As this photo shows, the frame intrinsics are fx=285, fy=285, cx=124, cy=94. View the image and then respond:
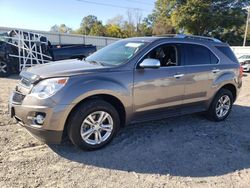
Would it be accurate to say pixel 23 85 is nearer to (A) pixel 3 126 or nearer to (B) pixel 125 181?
(A) pixel 3 126

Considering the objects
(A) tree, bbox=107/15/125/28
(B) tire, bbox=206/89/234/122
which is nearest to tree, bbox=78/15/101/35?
(A) tree, bbox=107/15/125/28

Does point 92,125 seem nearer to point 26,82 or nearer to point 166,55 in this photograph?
point 26,82

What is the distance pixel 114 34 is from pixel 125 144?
54.4 m

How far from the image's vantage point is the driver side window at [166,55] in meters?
5.13

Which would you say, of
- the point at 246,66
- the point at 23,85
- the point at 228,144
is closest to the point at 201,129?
the point at 228,144

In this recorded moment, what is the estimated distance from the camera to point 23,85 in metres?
4.34

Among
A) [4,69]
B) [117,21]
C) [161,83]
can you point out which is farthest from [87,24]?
[161,83]

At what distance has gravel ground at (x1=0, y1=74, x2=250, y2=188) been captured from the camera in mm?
3605

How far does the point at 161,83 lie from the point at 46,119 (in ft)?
6.74

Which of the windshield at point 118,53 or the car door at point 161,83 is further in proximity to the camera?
the windshield at point 118,53

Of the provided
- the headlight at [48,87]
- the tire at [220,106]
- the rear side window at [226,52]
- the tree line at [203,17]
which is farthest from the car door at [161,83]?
the tree line at [203,17]

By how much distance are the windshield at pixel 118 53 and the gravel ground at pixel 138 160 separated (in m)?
1.33

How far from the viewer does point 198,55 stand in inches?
223

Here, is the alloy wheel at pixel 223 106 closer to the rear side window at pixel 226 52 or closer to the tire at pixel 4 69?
the rear side window at pixel 226 52
